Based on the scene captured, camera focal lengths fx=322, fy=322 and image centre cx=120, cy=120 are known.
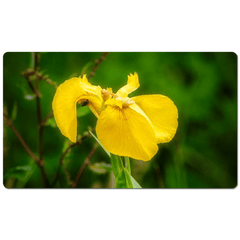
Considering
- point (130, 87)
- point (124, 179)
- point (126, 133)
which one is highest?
point (130, 87)

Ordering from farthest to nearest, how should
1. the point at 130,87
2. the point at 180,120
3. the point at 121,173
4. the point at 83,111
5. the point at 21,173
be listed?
1. the point at 180,120
2. the point at 21,173
3. the point at 83,111
4. the point at 130,87
5. the point at 121,173

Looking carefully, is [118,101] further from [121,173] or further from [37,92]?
[37,92]

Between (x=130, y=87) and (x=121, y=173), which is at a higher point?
(x=130, y=87)

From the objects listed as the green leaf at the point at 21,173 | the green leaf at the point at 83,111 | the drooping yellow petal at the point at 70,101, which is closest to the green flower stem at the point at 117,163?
the drooping yellow petal at the point at 70,101

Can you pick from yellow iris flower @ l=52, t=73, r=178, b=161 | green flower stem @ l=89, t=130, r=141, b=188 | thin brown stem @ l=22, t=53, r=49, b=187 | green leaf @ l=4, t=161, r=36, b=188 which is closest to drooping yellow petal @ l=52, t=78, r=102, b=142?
yellow iris flower @ l=52, t=73, r=178, b=161

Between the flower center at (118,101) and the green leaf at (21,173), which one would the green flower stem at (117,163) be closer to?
the flower center at (118,101)

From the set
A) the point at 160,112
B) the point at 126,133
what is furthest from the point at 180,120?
the point at 126,133
